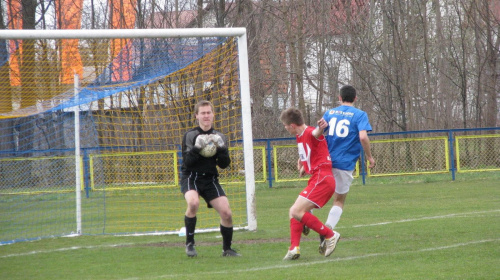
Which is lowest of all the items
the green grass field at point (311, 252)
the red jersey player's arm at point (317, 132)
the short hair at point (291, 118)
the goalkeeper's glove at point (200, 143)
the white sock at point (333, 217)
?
the green grass field at point (311, 252)

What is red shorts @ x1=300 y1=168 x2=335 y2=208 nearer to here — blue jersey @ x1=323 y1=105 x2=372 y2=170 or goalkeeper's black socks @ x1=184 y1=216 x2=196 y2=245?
blue jersey @ x1=323 y1=105 x2=372 y2=170

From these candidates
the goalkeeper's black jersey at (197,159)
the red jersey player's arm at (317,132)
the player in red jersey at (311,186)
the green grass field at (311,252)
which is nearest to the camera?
the green grass field at (311,252)

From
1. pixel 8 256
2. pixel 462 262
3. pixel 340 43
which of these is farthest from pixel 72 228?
pixel 340 43

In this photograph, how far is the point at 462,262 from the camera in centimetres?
626

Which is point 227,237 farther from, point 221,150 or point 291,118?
point 291,118

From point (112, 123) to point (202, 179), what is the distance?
7654 mm

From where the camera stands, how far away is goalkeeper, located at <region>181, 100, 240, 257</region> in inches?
291

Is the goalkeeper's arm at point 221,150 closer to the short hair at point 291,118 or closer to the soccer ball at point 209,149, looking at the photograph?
the soccer ball at point 209,149

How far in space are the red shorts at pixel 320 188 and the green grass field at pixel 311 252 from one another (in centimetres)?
64

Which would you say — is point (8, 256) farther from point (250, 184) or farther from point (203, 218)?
point (203, 218)

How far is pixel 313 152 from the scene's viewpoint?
6.94m

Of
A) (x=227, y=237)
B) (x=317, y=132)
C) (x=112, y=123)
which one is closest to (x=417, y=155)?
(x=112, y=123)

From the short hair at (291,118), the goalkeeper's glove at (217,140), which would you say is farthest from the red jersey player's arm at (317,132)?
the goalkeeper's glove at (217,140)

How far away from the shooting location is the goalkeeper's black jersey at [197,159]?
24.1ft
